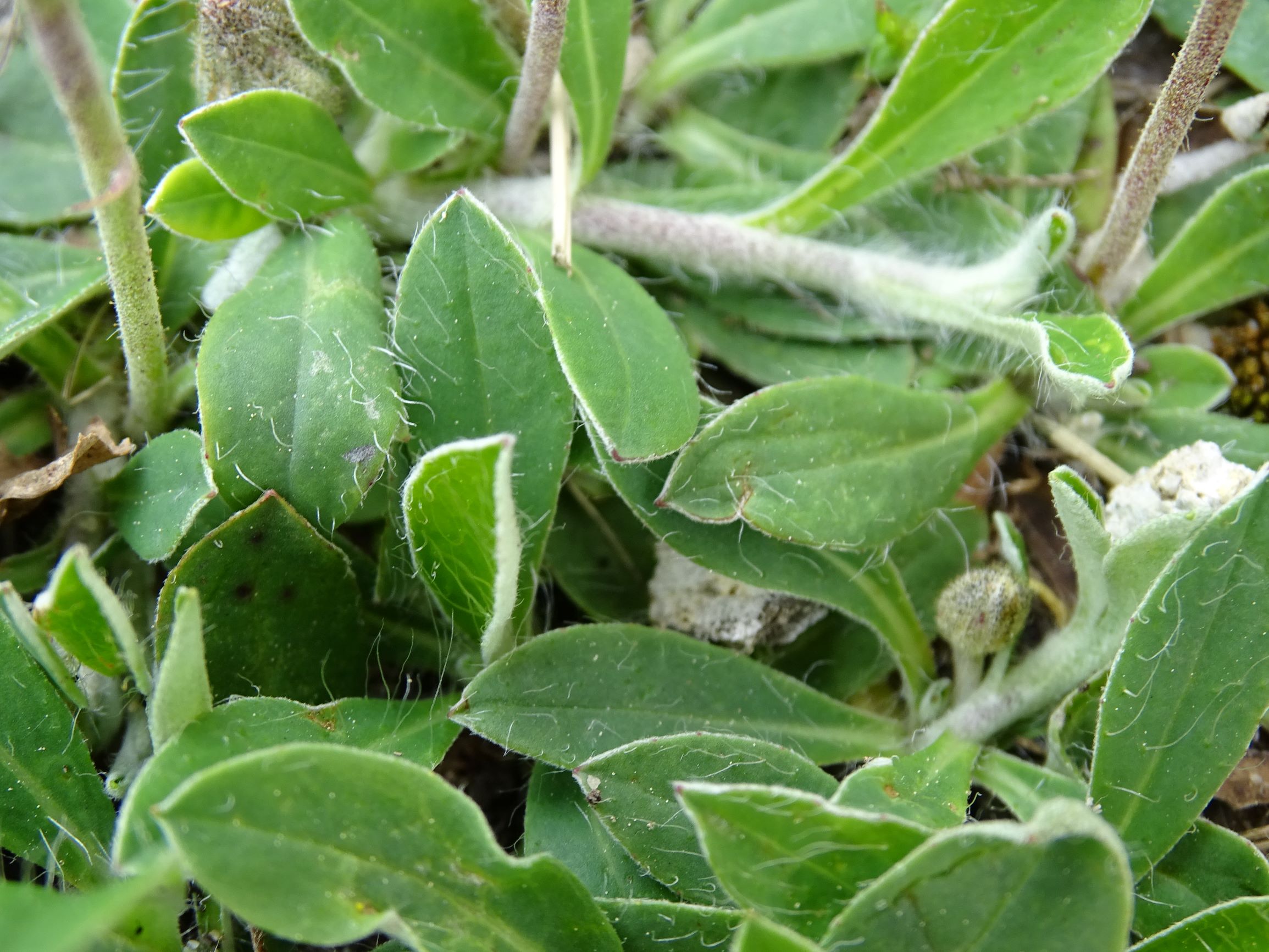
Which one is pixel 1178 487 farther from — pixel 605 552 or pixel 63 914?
pixel 63 914

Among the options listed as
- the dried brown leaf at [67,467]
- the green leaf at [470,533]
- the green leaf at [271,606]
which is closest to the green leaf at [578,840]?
the green leaf at [470,533]

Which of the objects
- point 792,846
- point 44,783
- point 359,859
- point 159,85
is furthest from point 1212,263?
point 44,783

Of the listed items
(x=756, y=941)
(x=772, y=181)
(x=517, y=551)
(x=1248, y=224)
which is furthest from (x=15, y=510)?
(x=1248, y=224)

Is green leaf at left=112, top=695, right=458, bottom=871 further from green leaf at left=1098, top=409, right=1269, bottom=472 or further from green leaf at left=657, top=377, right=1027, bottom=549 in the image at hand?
green leaf at left=1098, top=409, right=1269, bottom=472

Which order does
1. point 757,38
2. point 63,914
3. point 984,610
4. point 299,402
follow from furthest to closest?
point 757,38 < point 984,610 < point 299,402 < point 63,914

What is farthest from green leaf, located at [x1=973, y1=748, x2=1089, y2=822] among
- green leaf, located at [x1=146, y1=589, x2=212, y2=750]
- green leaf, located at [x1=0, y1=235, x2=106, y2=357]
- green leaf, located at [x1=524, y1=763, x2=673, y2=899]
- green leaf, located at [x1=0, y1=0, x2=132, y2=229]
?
green leaf, located at [x1=0, y1=0, x2=132, y2=229]
